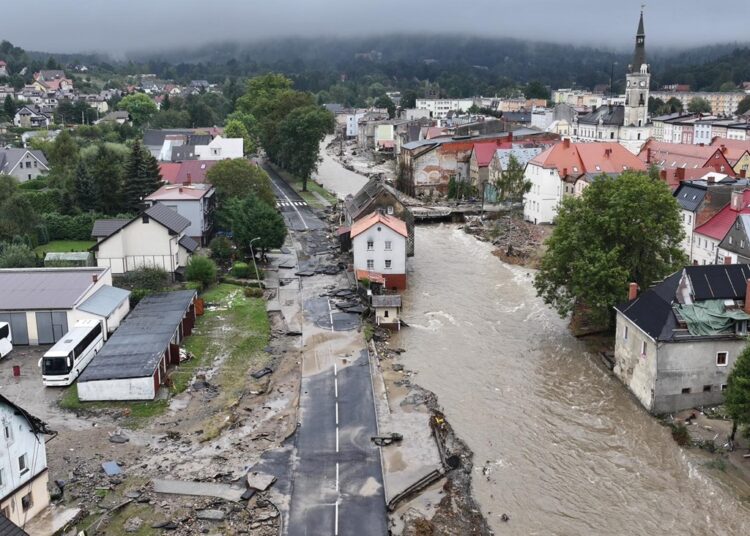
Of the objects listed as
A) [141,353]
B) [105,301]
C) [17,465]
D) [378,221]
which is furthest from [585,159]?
[17,465]

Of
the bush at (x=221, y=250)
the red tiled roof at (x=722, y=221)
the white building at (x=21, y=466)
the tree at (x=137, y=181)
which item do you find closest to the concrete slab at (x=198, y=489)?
the white building at (x=21, y=466)

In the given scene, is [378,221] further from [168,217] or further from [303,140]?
[303,140]

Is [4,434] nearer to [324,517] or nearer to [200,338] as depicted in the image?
[324,517]

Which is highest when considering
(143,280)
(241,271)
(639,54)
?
(639,54)

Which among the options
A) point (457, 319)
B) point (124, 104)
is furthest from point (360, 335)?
point (124, 104)

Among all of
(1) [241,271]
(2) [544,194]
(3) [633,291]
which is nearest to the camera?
(3) [633,291]

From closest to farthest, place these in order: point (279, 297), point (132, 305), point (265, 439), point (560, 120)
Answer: point (265, 439)
point (132, 305)
point (279, 297)
point (560, 120)

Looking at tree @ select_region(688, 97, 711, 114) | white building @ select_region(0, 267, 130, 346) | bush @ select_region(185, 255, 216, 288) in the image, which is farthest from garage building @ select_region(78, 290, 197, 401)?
tree @ select_region(688, 97, 711, 114)
